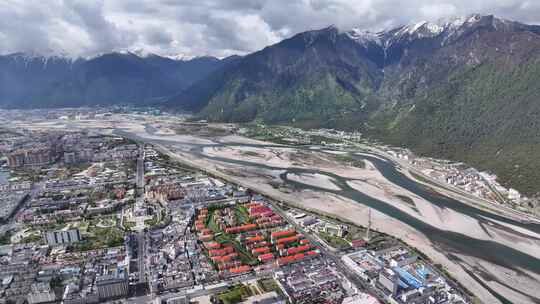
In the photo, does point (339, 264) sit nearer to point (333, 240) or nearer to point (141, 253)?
point (333, 240)

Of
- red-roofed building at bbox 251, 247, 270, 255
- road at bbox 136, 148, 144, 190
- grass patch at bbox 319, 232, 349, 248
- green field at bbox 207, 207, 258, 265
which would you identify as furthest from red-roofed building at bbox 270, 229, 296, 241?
road at bbox 136, 148, 144, 190

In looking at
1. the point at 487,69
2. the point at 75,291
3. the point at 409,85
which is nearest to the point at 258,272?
the point at 75,291

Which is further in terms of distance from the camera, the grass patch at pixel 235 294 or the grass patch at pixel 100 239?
the grass patch at pixel 100 239

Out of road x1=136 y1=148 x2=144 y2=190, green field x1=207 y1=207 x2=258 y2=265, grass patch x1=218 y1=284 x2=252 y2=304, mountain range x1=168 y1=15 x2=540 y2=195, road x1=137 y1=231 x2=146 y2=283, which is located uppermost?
mountain range x1=168 y1=15 x2=540 y2=195

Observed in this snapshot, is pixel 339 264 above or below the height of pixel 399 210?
below

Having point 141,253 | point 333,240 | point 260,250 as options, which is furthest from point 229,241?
point 333,240

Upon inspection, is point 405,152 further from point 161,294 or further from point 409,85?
point 161,294

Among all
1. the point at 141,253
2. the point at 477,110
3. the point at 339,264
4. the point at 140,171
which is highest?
the point at 477,110

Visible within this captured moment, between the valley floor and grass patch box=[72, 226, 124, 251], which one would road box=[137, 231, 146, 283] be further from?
the valley floor

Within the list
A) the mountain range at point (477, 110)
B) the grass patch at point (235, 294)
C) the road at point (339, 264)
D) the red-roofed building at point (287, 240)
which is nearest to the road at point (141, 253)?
the grass patch at point (235, 294)

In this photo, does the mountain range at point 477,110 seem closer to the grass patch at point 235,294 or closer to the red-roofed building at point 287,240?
the red-roofed building at point 287,240

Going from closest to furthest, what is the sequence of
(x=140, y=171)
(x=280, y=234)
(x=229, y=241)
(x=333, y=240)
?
(x=229, y=241) < (x=333, y=240) < (x=280, y=234) < (x=140, y=171)
